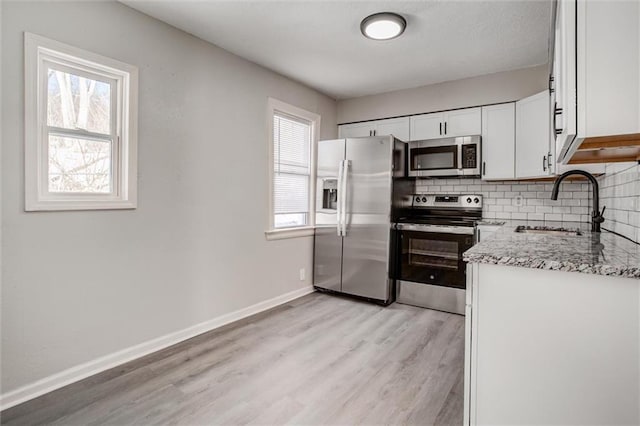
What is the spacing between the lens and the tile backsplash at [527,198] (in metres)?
3.41

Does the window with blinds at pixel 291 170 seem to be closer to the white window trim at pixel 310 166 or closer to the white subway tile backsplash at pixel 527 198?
the white window trim at pixel 310 166

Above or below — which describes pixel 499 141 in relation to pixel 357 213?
above

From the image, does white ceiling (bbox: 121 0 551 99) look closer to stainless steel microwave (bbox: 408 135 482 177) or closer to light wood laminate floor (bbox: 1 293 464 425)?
stainless steel microwave (bbox: 408 135 482 177)

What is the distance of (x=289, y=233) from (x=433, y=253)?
155 cm

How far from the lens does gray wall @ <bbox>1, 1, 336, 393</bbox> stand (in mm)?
1938

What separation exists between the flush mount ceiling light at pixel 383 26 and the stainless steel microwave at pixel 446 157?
1483mm

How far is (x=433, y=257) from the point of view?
3643mm

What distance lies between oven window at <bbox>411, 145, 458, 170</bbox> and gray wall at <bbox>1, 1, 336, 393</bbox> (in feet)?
5.52

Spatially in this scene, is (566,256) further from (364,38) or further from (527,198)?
(527,198)

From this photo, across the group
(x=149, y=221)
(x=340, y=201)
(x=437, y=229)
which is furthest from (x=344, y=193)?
(x=149, y=221)

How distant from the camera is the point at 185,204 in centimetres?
278

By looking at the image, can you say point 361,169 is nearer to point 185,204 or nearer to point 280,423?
point 185,204

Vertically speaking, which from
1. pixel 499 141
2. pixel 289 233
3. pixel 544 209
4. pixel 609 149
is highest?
pixel 499 141

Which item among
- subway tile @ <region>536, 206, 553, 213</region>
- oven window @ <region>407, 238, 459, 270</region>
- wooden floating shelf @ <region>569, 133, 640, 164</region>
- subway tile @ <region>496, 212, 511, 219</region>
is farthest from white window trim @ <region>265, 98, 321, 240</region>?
wooden floating shelf @ <region>569, 133, 640, 164</region>
